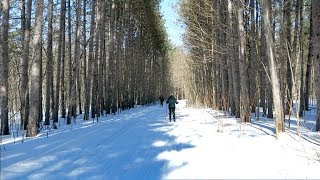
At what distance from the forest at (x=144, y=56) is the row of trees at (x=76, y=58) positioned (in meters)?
0.08

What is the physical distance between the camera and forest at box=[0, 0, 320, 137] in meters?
12.6

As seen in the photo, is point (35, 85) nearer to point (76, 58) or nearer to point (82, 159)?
point (82, 159)

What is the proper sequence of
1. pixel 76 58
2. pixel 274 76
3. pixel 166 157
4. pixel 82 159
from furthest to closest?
pixel 76 58, pixel 274 76, pixel 166 157, pixel 82 159

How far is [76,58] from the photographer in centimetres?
2017

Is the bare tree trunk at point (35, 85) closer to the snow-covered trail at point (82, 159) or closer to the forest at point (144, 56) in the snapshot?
the forest at point (144, 56)

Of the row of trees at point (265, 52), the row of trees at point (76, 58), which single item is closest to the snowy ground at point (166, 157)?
the row of trees at point (265, 52)

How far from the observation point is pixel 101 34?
81.5 feet

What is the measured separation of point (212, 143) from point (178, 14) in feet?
60.3

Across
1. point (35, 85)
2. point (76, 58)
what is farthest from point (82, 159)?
point (76, 58)

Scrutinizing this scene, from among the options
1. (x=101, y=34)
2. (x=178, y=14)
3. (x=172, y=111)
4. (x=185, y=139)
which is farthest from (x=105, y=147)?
(x=178, y=14)

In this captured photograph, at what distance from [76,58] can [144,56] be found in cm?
2743

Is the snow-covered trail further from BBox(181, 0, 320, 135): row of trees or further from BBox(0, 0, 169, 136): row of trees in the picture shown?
BBox(181, 0, 320, 135): row of trees

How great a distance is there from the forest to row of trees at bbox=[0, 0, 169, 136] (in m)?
0.08

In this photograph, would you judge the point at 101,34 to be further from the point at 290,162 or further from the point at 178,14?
the point at 290,162
